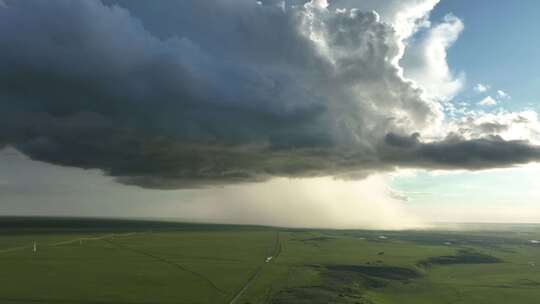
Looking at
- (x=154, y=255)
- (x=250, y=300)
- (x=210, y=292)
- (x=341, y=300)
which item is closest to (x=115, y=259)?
(x=154, y=255)

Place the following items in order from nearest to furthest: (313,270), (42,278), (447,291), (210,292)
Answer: (210,292), (42,278), (447,291), (313,270)

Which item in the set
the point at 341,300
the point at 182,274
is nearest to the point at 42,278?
the point at 182,274

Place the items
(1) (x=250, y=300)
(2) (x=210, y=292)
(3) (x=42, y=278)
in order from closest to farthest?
1. (1) (x=250, y=300)
2. (2) (x=210, y=292)
3. (3) (x=42, y=278)

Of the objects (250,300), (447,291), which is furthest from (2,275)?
(447,291)

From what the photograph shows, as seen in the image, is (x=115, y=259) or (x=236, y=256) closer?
(x=115, y=259)

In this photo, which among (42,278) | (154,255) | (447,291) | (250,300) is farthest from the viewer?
(154,255)

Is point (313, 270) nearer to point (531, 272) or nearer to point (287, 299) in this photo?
point (287, 299)

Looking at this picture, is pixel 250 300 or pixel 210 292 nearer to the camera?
pixel 250 300

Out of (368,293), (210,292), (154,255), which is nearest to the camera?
(210,292)

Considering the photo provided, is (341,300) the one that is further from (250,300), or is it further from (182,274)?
(182,274)
